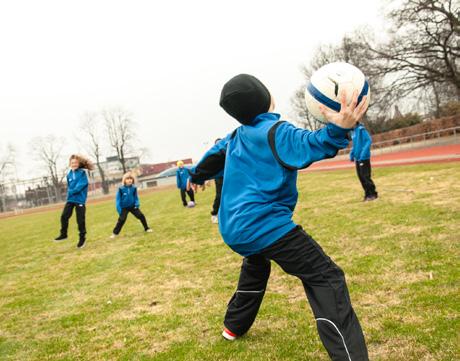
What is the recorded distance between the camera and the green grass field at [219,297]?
3367 millimetres

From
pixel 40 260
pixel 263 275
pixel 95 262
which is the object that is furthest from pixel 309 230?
pixel 40 260

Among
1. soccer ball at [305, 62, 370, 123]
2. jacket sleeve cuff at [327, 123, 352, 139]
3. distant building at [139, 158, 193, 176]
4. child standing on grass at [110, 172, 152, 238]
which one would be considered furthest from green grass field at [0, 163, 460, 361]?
distant building at [139, 158, 193, 176]

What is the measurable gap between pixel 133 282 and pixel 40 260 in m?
4.23

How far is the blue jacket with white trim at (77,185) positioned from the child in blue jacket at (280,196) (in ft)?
A: 24.5

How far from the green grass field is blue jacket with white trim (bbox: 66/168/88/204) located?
1.49 m

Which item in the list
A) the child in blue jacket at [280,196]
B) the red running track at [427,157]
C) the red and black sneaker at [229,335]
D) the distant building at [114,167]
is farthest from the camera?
the distant building at [114,167]

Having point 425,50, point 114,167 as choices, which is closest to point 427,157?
point 425,50

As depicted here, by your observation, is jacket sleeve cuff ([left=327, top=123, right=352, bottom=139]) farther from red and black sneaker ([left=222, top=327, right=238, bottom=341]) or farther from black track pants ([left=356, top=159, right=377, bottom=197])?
black track pants ([left=356, top=159, right=377, bottom=197])

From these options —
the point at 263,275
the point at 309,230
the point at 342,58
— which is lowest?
the point at 309,230

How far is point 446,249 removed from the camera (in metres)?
5.12

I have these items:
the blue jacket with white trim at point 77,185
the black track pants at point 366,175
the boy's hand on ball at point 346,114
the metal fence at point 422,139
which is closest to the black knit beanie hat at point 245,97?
the boy's hand on ball at point 346,114

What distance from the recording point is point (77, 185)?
970 cm

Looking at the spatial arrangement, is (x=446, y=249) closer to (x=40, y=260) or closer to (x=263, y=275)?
(x=263, y=275)

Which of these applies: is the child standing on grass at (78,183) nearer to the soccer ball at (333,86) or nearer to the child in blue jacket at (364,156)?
the child in blue jacket at (364,156)
